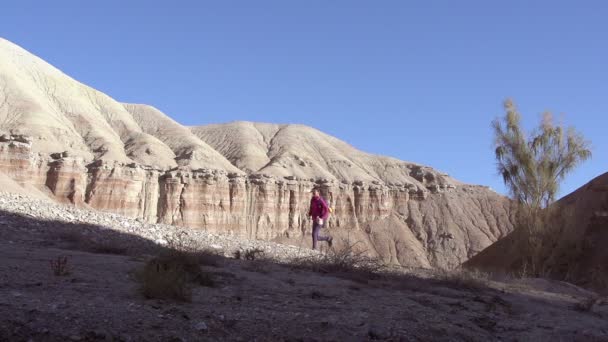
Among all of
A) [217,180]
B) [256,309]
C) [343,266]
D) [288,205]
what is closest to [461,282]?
[343,266]

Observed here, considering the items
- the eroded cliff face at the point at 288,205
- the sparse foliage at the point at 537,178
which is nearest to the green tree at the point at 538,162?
the sparse foliage at the point at 537,178

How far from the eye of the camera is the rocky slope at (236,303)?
5.36 m

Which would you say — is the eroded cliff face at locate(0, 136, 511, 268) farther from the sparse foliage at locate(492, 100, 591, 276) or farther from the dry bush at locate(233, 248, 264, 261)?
the dry bush at locate(233, 248, 264, 261)

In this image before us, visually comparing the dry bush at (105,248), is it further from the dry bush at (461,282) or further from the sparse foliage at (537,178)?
the sparse foliage at (537,178)

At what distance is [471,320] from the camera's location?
8297mm

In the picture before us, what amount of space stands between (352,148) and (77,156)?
4805cm

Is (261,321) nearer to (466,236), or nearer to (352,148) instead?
(466,236)

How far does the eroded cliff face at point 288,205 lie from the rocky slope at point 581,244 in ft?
104

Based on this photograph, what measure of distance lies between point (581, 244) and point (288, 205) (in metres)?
49.2

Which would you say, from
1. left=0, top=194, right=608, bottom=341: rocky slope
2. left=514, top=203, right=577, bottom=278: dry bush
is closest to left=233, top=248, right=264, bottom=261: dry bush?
left=0, top=194, right=608, bottom=341: rocky slope

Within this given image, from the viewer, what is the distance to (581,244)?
72.0ft

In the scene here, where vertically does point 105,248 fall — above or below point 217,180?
below

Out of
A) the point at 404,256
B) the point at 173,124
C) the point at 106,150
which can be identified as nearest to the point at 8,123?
the point at 106,150

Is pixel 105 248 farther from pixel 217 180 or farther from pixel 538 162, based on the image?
pixel 217 180
